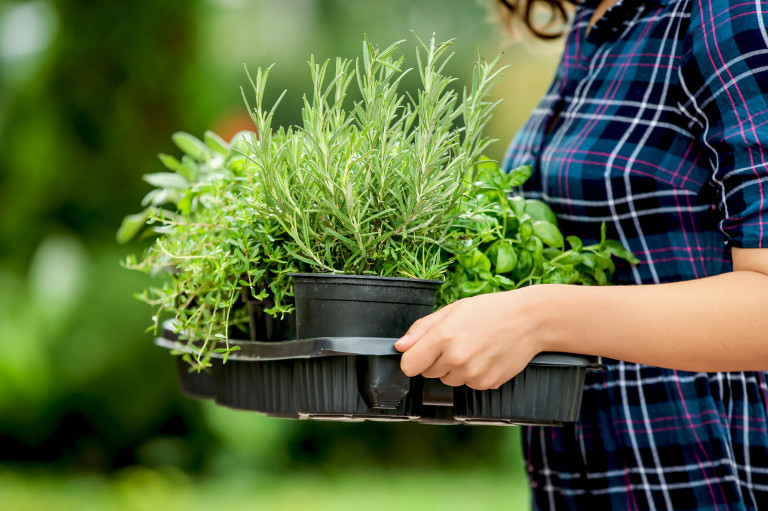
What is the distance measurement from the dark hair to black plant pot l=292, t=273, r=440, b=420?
2.85ft

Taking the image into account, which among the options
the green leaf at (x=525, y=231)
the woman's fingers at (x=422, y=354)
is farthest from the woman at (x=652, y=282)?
the green leaf at (x=525, y=231)

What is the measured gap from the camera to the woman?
0.67 meters

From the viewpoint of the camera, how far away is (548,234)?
2.65 feet

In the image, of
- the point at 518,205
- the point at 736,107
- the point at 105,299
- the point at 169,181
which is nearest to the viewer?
the point at 736,107

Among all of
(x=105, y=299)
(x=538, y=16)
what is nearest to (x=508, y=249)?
(x=538, y=16)

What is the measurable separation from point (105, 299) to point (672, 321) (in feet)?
7.32

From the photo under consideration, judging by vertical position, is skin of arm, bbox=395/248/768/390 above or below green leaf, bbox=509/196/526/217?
below

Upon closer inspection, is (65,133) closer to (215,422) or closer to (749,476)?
(215,422)

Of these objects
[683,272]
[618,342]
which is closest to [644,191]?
[683,272]

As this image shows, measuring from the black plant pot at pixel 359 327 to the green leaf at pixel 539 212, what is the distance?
239 millimetres

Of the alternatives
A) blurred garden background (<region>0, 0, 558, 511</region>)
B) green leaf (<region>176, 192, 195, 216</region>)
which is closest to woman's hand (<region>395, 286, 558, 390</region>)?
green leaf (<region>176, 192, 195, 216</region>)

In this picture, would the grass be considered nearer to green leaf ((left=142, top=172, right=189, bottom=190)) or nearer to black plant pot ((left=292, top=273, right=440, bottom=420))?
green leaf ((left=142, top=172, right=189, bottom=190))

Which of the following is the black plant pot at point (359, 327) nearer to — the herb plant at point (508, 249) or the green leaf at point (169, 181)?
the herb plant at point (508, 249)

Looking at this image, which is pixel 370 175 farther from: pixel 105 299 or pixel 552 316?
pixel 105 299
